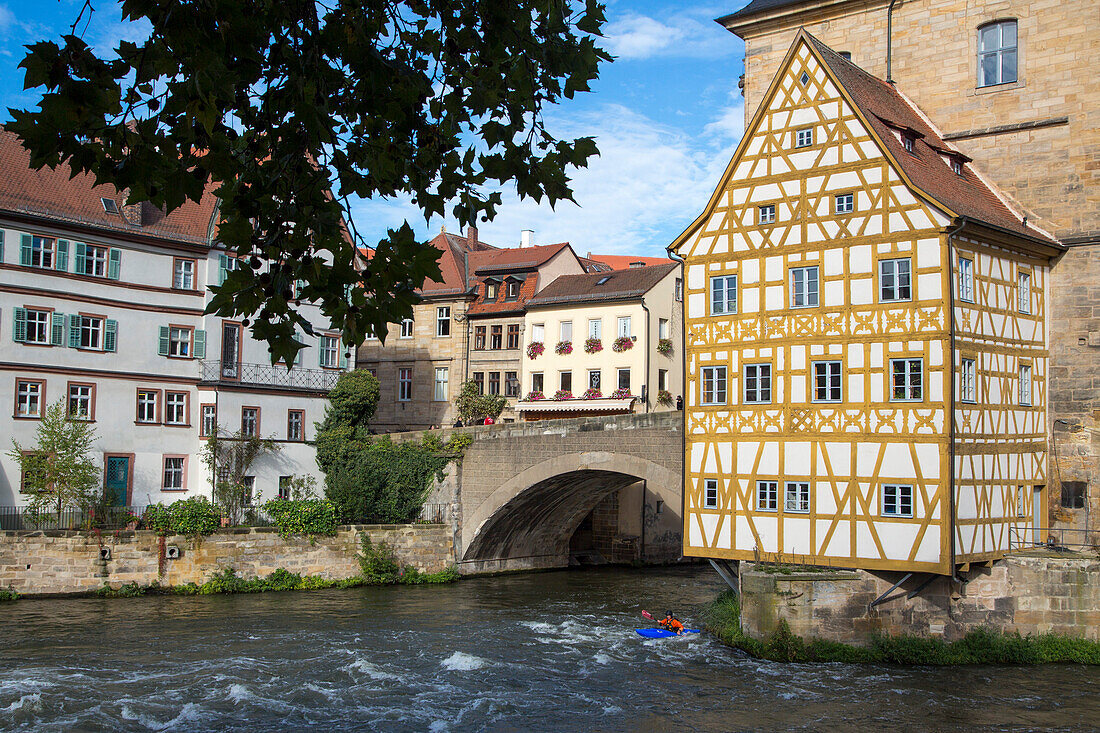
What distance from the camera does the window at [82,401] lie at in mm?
29969

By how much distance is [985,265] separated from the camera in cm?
2139

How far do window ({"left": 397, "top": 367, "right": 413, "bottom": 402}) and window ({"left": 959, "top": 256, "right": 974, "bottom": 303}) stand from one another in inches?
1134

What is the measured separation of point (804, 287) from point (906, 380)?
9.65 feet

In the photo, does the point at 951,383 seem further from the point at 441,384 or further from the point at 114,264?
the point at 441,384

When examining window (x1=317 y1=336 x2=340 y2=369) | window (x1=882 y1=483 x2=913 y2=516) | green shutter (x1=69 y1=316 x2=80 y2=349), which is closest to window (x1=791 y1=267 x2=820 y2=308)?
window (x1=882 y1=483 x2=913 y2=516)

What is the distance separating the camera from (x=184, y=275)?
32969 millimetres

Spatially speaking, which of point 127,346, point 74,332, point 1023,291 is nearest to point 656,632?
point 1023,291

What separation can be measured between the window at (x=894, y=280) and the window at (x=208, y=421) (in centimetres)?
2093

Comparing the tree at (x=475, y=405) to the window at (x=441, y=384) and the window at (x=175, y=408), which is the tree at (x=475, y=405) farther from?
the window at (x=175, y=408)

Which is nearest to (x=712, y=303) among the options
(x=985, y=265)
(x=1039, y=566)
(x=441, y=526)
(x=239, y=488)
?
(x=985, y=265)

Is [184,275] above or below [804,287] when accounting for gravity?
above

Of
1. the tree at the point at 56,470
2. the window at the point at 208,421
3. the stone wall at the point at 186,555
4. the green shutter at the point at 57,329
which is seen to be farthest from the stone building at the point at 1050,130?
the green shutter at the point at 57,329

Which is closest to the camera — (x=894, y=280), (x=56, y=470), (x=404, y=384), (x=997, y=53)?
(x=894, y=280)

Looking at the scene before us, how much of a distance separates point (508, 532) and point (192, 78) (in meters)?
31.4
